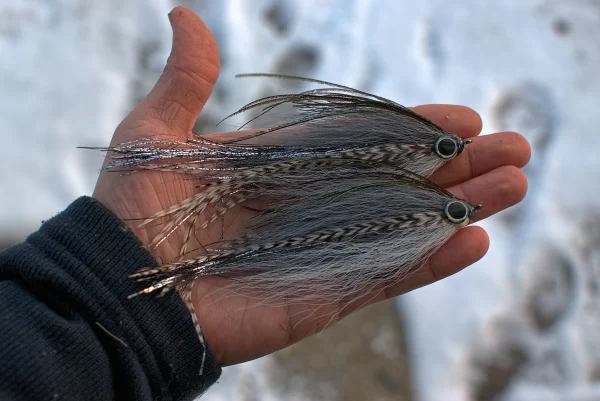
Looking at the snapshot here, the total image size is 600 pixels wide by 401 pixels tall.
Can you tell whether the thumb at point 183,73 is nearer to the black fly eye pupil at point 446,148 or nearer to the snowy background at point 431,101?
the snowy background at point 431,101

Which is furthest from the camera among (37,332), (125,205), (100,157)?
(100,157)

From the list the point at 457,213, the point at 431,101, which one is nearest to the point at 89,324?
the point at 457,213

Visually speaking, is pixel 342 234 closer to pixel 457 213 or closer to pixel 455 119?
pixel 457 213

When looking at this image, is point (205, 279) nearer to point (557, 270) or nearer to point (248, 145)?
point (248, 145)

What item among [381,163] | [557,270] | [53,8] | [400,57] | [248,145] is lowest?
[557,270]

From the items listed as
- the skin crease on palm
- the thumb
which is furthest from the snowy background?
the thumb

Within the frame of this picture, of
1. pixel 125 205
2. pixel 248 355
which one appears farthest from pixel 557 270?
pixel 125 205

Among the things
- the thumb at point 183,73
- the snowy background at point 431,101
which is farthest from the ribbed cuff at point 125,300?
→ the snowy background at point 431,101
